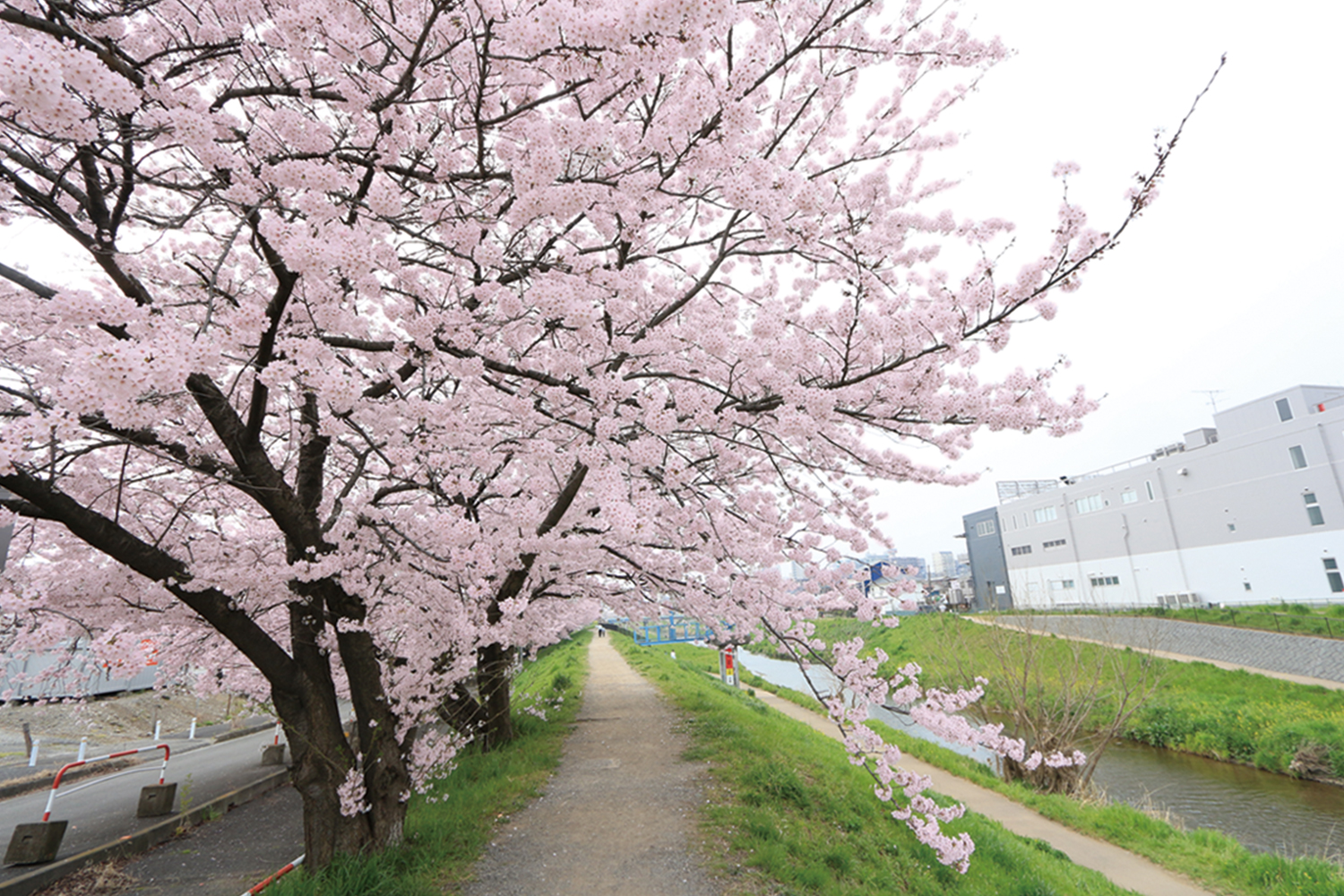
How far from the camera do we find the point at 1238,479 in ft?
99.5

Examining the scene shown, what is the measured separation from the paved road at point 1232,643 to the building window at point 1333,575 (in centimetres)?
917

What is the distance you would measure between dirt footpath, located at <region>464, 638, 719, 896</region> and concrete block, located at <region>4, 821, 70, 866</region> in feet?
17.3

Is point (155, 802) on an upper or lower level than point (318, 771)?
lower

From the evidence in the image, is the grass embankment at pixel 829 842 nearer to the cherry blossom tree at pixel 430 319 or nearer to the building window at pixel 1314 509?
the cherry blossom tree at pixel 430 319

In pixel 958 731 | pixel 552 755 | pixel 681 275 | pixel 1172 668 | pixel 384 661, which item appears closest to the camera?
pixel 958 731

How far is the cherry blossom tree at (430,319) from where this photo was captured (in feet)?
10.5

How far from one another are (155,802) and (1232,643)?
97.8 feet

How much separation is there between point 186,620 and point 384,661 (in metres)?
1.82

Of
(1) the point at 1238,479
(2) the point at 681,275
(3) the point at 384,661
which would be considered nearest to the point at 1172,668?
(1) the point at 1238,479

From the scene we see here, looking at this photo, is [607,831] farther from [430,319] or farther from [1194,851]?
[1194,851]

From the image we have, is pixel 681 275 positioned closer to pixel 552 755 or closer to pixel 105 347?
pixel 105 347

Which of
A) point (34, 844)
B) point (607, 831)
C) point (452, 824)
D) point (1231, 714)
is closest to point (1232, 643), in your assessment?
point (1231, 714)

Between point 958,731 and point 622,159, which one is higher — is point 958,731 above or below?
below

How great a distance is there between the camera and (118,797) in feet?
32.6
